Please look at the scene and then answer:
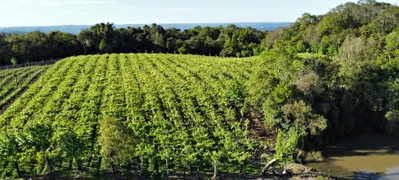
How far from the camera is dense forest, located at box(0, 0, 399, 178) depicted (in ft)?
90.5

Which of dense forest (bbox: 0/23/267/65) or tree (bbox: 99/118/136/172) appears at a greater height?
dense forest (bbox: 0/23/267/65)

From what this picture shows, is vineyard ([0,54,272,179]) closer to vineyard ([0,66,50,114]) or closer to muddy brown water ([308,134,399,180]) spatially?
vineyard ([0,66,50,114])

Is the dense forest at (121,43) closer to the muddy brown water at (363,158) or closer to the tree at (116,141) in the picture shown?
the muddy brown water at (363,158)

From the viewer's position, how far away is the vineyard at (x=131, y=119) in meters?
26.6

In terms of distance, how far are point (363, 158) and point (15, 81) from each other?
5797 cm

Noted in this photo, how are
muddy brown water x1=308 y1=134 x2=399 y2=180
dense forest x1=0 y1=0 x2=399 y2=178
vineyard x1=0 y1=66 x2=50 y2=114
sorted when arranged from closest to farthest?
dense forest x1=0 y1=0 x2=399 y2=178, muddy brown water x1=308 y1=134 x2=399 y2=180, vineyard x1=0 y1=66 x2=50 y2=114

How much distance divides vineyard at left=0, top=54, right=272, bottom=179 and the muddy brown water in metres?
8.51

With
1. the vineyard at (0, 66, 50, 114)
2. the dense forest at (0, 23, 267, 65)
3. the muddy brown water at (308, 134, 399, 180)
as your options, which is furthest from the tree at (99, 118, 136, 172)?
the dense forest at (0, 23, 267, 65)

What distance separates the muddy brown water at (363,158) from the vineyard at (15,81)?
44339 mm

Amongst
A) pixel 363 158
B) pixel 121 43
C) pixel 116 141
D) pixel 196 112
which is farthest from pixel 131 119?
pixel 121 43

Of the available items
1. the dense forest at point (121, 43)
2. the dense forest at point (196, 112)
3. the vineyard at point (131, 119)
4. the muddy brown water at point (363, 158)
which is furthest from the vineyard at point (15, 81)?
the muddy brown water at point (363, 158)

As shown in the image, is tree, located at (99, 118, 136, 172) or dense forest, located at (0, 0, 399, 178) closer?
tree, located at (99, 118, 136, 172)

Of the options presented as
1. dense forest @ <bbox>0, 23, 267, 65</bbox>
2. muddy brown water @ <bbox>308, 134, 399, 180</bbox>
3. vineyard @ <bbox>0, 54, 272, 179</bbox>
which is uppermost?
dense forest @ <bbox>0, 23, 267, 65</bbox>

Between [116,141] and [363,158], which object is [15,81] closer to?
[116,141]
